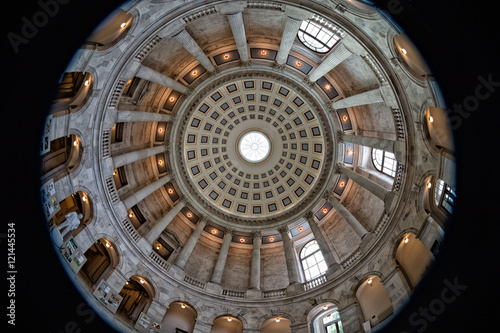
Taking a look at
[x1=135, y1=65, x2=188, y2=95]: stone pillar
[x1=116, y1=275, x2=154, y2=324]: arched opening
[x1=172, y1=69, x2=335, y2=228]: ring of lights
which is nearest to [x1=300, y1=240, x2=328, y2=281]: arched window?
[x1=172, y1=69, x2=335, y2=228]: ring of lights

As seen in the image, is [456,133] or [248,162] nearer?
[456,133]

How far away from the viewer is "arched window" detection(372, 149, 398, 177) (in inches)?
1088

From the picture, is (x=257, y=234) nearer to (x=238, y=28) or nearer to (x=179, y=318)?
(x=179, y=318)

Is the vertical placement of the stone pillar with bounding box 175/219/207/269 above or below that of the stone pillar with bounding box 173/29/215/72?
below

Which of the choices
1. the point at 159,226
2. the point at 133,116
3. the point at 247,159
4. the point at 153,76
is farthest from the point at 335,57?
the point at 159,226

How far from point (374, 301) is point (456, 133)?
13726 millimetres

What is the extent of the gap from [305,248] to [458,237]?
20533mm

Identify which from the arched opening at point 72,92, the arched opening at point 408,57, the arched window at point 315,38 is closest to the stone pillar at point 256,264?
the arched window at point 315,38

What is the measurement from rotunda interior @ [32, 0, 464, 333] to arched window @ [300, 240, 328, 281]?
0.22 metres

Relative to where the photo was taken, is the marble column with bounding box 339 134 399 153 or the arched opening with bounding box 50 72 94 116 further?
the marble column with bounding box 339 134 399 153

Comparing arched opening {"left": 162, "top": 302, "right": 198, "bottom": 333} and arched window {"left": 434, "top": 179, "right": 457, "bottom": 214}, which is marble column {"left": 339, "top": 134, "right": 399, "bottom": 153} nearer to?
arched window {"left": 434, "top": 179, "right": 457, "bottom": 214}

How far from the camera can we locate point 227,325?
83.9 feet

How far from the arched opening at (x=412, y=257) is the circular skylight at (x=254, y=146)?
19216 mm

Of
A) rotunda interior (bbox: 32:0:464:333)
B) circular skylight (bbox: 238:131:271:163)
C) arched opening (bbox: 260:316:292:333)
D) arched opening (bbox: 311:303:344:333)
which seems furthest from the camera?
circular skylight (bbox: 238:131:271:163)
